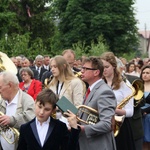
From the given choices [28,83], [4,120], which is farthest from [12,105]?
[28,83]

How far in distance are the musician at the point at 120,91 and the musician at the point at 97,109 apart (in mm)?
1080

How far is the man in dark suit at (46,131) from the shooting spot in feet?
15.9

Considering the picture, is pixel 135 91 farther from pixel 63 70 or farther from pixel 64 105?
pixel 64 105

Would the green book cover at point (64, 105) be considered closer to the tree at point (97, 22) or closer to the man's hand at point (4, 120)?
the man's hand at point (4, 120)

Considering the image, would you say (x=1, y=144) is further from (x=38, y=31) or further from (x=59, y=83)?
(x=38, y=31)

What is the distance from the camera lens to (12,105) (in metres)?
5.82

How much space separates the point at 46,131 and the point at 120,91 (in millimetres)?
2086

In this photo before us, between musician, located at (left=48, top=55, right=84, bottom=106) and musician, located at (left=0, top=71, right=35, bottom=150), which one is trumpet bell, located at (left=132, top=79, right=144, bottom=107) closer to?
musician, located at (left=48, top=55, right=84, bottom=106)

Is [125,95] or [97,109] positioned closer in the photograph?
[97,109]

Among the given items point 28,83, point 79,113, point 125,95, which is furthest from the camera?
point 28,83

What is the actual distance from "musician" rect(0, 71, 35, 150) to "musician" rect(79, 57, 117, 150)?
2.63 feet

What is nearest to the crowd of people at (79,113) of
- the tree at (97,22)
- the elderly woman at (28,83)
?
the elderly woman at (28,83)

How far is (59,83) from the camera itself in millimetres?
7285

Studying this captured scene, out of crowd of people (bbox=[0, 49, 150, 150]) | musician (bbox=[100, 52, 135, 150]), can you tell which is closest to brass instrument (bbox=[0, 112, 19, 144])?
crowd of people (bbox=[0, 49, 150, 150])
